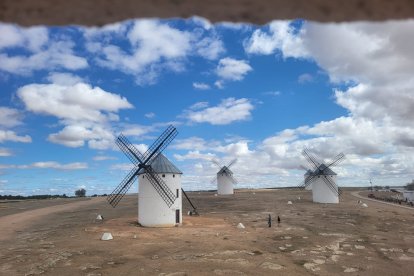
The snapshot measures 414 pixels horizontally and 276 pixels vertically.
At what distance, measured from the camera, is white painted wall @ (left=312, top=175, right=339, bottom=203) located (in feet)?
197

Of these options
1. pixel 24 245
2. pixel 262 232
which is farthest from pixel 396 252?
pixel 24 245

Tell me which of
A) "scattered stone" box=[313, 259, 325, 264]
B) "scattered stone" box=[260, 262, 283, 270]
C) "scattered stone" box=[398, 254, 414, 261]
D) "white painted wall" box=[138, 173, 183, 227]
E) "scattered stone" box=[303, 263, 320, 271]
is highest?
"white painted wall" box=[138, 173, 183, 227]

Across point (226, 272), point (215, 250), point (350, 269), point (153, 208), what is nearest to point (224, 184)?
point (153, 208)

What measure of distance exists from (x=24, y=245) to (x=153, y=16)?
2780 centimetres

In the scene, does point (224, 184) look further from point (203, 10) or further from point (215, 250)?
point (203, 10)

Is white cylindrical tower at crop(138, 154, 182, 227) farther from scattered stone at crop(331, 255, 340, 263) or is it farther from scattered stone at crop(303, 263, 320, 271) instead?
scattered stone at crop(303, 263, 320, 271)

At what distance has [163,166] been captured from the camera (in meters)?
35.2

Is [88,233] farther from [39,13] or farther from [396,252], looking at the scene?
[39,13]

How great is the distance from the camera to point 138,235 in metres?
28.8

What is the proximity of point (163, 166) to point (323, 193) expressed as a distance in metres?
35.2

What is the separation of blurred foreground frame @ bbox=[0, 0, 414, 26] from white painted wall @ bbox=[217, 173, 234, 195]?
8392cm

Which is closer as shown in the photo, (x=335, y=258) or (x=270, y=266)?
(x=270, y=266)

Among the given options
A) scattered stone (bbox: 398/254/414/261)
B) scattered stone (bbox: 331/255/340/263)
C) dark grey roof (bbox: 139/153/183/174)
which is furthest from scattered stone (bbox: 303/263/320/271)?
dark grey roof (bbox: 139/153/183/174)

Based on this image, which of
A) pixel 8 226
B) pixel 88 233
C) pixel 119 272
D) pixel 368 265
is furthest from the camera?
pixel 8 226
